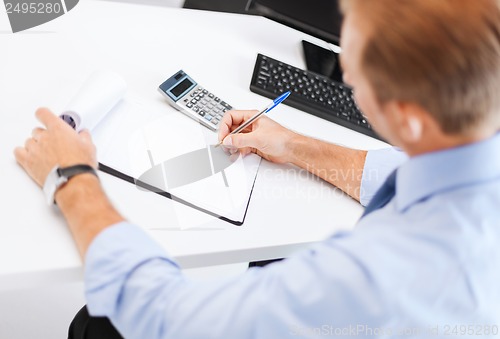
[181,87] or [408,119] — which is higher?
[408,119]

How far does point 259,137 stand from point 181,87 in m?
0.20

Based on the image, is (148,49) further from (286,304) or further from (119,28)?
(286,304)

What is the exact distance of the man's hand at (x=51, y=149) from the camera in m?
0.87

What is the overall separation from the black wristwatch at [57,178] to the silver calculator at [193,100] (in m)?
0.29

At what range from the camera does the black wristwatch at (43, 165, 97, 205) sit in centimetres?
84

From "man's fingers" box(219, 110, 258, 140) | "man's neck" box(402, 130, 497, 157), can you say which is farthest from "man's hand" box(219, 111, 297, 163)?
"man's neck" box(402, 130, 497, 157)

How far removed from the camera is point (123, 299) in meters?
0.74

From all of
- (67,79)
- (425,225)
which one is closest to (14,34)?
(67,79)

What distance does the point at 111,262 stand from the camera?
0.74m

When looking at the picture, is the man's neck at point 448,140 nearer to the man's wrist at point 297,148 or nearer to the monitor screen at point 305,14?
the man's wrist at point 297,148

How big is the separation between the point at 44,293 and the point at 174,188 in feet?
2.27

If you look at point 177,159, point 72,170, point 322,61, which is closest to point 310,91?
point 322,61

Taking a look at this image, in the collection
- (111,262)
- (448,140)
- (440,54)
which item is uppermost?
(440,54)

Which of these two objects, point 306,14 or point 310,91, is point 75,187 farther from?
point 306,14
